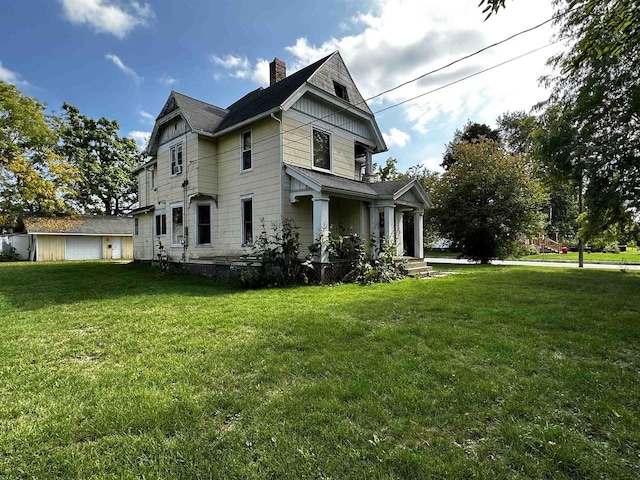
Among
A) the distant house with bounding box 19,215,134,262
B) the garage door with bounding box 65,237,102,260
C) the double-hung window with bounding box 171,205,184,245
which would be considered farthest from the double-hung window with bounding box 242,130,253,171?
the garage door with bounding box 65,237,102,260

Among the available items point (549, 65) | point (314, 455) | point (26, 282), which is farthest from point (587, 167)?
point (26, 282)

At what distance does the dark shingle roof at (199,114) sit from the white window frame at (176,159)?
147 centimetres

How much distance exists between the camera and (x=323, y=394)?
9.93 feet

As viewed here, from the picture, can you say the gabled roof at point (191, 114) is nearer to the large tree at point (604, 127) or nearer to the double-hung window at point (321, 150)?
the double-hung window at point (321, 150)

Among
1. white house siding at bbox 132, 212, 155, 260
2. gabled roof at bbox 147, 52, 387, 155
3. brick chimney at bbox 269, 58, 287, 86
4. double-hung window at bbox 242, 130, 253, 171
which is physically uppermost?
brick chimney at bbox 269, 58, 287, 86

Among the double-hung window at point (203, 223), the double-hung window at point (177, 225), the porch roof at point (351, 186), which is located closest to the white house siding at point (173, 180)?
the double-hung window at point (177, 225)

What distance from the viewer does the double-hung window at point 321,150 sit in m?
12.6

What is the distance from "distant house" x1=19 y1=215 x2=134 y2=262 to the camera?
81.0ft

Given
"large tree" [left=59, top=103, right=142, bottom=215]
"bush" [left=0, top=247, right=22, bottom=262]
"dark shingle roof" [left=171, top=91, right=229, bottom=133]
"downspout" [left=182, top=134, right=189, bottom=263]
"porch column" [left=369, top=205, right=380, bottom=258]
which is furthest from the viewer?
"large tree" [left=59, top=103, right=142, bottom=215]

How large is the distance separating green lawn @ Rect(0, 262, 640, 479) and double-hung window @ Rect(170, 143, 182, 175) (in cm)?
910

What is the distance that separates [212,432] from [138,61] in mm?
16032

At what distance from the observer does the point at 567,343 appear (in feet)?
14.3

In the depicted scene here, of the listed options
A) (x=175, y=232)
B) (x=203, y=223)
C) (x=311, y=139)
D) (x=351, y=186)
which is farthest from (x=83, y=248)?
(x=351, y=186)

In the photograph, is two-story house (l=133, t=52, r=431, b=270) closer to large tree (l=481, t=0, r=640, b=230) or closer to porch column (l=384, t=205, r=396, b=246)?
porch column (l=384, t=205, r=396, b=246)
